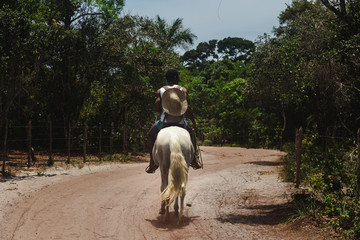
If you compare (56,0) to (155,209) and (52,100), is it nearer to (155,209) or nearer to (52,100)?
(52,100)

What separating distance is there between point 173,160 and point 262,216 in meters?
2.41

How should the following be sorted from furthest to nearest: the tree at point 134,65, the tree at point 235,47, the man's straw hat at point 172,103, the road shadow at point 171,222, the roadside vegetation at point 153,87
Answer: the tree at point 235,47 → the tree at point 134,65 → the roadside vegetation at point 153,87 → the man's straw hat at point 172,103 → the road shadow at point 171,222

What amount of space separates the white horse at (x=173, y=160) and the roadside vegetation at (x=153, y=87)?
2.42m

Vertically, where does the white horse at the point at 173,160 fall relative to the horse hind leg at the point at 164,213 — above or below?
above

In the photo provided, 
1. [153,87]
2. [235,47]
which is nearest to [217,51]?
[235,47]

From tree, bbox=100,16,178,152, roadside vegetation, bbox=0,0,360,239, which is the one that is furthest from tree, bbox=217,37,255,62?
tree, bbox=100,16,178,152

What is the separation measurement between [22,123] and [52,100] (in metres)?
2.41

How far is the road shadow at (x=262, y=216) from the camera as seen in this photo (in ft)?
22.6

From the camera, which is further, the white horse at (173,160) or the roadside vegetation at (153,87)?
the roadside vegetation at (153,87)

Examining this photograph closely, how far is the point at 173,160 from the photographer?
21.1 ft

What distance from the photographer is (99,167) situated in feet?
51.8

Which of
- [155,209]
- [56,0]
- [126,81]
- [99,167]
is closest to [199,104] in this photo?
[126,81]

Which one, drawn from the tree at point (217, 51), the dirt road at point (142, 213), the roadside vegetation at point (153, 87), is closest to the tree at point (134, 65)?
the roadside vegetation at point (153, 87)

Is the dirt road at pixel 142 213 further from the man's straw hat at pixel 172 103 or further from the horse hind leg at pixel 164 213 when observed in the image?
the man's straw hat at pixel 172 103
